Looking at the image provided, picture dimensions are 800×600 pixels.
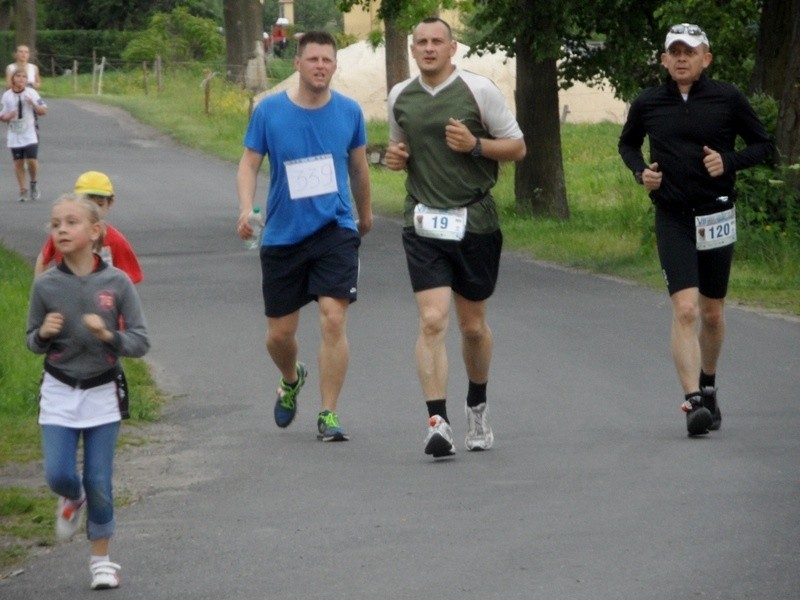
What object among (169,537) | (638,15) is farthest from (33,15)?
(169,537)

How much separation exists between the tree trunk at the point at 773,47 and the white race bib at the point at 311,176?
35.6 feet

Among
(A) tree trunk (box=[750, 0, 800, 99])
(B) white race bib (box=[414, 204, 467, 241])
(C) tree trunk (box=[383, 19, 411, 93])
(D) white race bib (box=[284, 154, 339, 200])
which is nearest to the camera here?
(B) white race bib (box=[414, 204, 467, 241])

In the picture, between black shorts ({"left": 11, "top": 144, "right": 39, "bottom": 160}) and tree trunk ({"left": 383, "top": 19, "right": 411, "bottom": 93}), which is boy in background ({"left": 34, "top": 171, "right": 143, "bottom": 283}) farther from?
tree trunk ({"left": 383, "top": 19, "right": 411, "bottom": 93})

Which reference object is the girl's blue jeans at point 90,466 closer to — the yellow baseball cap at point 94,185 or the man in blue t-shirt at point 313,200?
the yellow baseball cap at point 94,185

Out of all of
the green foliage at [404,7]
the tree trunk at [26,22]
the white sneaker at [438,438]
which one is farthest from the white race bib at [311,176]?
the tree trunk at [26,22]

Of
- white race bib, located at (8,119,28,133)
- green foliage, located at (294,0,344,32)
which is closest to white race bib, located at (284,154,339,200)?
white race bib, located at (8,119,28,133)

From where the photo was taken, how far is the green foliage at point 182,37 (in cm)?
6844

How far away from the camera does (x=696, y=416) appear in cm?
890

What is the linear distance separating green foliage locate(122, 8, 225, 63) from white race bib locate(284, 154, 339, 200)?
59286 millimetres

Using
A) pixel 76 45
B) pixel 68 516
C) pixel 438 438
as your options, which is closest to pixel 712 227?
pixel 438 438

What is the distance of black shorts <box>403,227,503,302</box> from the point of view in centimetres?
866

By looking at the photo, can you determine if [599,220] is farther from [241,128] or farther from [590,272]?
[241,128]

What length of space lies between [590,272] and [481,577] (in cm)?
1122

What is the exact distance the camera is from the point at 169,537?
7.14 meters
